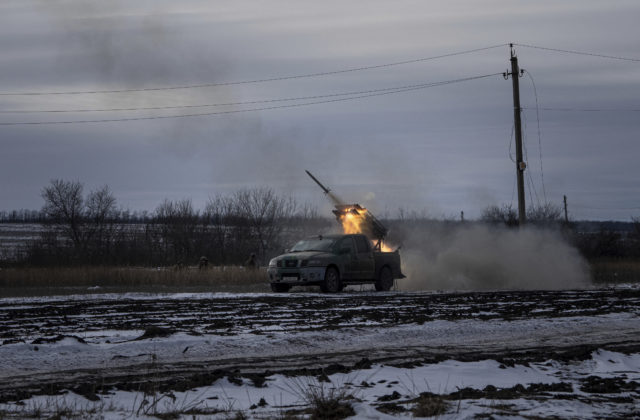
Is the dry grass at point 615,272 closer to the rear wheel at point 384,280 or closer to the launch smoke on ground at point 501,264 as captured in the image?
the launch smoke on ground at point 501,264

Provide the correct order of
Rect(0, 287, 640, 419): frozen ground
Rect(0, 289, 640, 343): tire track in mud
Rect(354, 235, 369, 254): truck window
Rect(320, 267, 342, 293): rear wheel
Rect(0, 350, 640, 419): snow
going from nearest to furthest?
Rect(0, 350, 640, 419): snow
Rect(0, 287, 640, 419): frozen ground
Rect(0, 289, 640, 343): tire track in mud
Rect(320, 267, 342, 293): rear wheel
Rect(354, 235, 369, 254): truck window

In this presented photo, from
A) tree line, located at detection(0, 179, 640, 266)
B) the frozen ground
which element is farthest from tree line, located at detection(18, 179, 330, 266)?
the frozen ground

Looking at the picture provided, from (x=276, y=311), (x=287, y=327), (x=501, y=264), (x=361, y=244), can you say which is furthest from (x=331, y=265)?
(x=287, y=327)

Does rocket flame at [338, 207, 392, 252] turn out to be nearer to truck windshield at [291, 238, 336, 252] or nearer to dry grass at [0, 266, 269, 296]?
truck windshield at [291, 238, 336, 252]

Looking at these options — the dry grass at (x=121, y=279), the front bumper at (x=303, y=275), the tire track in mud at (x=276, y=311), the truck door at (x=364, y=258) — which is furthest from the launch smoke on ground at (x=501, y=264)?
the tire track in mud at (x=276, y=311)

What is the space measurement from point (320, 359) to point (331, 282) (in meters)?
16.2

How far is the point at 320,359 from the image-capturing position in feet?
38.8

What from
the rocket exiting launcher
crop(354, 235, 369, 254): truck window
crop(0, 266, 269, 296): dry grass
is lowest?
crop(0, 266, 269, 296): dry grass

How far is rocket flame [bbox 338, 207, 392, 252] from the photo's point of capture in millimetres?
32469

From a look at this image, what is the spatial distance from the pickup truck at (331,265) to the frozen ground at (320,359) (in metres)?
5.82

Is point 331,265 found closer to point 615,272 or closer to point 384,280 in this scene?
point 384,280

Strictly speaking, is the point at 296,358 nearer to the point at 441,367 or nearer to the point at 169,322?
the point at 441,367

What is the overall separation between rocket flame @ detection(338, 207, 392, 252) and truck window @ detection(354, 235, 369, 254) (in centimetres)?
294

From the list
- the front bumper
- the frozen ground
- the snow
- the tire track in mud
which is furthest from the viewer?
the front bumper
